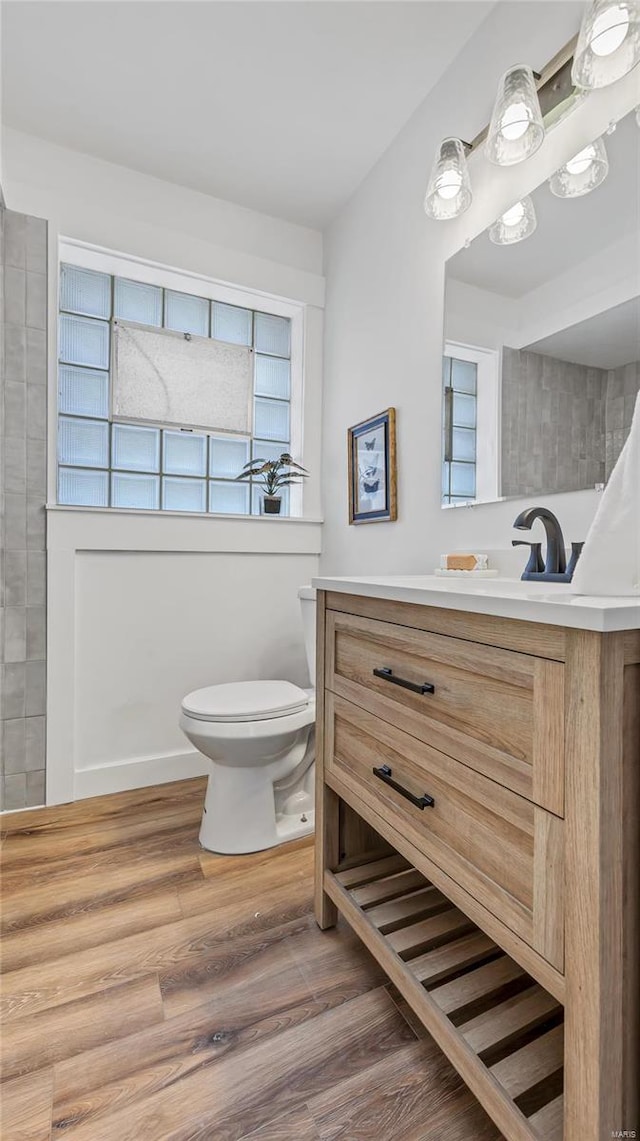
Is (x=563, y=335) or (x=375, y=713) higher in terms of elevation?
(x=563, y=335)

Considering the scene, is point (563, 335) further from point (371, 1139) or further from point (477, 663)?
point (371, 1139)

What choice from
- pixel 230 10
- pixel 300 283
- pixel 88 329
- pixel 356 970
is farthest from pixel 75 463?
pixel 356 970

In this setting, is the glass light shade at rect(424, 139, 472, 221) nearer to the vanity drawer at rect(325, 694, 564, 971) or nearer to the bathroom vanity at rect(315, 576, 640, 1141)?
the bathroom vanity at rect(315, 576, 640, 1141)

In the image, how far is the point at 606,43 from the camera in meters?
1.03

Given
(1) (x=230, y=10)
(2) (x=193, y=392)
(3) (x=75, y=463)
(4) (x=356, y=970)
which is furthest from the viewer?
(2) (x=193, y=392)

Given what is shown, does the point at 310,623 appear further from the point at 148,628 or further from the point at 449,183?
the point at 449,183

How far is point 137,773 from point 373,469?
1.54m

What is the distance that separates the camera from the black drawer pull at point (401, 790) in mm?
843

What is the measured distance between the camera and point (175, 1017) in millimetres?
1016

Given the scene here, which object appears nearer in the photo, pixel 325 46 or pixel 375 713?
pixel 375 713

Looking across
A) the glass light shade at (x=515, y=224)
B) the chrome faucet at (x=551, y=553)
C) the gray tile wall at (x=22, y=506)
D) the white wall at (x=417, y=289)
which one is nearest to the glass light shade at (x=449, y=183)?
the white wall at (x=417, y=289)

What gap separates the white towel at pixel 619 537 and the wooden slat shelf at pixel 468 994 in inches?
28.9

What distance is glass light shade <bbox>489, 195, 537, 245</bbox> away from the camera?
4.17ft

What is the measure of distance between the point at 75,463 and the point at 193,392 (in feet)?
1.93
